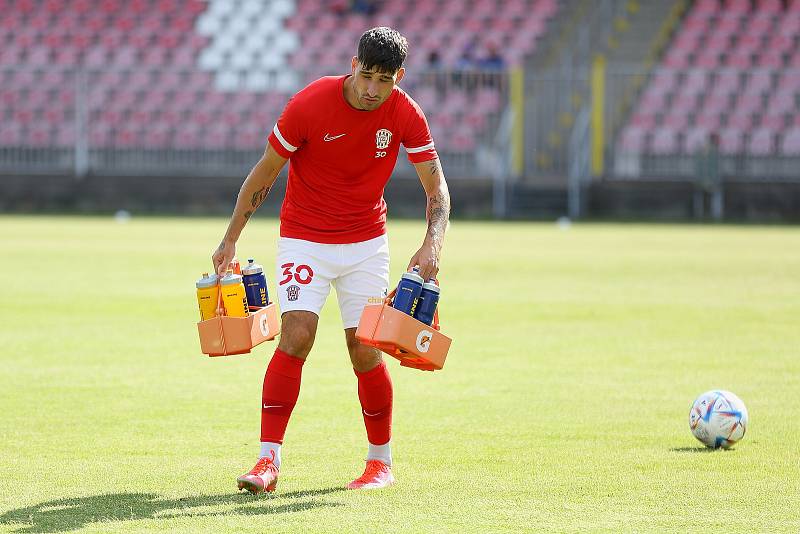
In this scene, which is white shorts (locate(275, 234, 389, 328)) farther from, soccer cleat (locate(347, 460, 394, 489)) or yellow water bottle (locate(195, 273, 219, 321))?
soccer cleat (locate(347, 460, 394, 489))

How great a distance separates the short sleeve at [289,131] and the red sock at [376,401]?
1.17 m

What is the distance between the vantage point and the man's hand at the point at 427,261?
6.48 m

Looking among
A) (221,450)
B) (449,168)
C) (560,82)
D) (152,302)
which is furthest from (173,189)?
(221,450)

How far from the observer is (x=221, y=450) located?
744cm

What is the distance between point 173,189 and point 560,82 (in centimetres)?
916

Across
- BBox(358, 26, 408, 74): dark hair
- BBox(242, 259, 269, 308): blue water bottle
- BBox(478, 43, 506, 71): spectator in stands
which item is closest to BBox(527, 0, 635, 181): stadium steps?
BBox(478, 43, 506, 71): spectator in stands

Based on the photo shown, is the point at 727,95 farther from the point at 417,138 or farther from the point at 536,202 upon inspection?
the point at 417,138

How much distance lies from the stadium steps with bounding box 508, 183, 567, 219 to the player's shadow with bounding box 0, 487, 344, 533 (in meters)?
25.0

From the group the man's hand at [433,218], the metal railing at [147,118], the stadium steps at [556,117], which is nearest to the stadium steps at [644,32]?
the stadium steps at [556,117]

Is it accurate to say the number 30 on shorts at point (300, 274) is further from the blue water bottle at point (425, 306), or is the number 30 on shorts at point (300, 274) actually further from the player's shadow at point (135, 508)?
the player's shadow at point (135, 508)

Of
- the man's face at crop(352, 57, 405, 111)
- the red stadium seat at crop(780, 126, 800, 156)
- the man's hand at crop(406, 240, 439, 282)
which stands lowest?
the man's hand at crop(406, 240, 439, 282)

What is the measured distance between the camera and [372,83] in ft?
20.5

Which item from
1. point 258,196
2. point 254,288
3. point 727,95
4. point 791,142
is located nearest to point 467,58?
point 727,95

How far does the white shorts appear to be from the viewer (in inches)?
260
